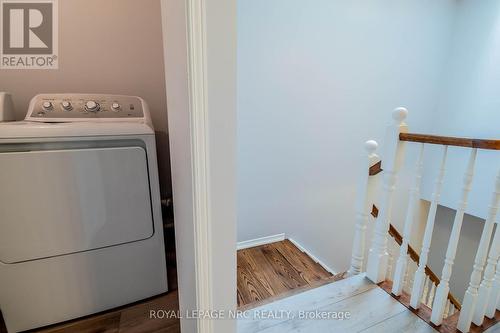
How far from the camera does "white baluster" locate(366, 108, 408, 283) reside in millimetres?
1396

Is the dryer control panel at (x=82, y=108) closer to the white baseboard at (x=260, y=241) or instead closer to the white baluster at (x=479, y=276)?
the white baseboard at (x=260, y=241)

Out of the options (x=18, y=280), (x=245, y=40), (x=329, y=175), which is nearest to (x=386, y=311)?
(x=329, y=175)

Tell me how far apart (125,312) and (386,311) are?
4.75 feet

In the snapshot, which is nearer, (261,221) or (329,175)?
(261,221)

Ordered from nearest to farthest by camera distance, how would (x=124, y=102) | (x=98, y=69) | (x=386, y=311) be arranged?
(x=386, y=311) → (x=124, y=102) → (x=98, y=69)

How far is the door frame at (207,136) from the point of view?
0.54 meters

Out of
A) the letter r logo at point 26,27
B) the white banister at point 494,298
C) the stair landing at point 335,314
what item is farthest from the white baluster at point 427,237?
the letter r logo at point 26,27

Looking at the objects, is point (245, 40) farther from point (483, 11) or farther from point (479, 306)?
point (483, 11)

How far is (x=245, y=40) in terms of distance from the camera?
213 cm

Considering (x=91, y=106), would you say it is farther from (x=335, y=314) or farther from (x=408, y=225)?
(x=408, y=225)

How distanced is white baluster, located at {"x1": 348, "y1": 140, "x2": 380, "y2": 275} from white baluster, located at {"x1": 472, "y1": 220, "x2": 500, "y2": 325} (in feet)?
1.97

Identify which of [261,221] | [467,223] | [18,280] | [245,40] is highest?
[245,40]

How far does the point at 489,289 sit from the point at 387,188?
65cm

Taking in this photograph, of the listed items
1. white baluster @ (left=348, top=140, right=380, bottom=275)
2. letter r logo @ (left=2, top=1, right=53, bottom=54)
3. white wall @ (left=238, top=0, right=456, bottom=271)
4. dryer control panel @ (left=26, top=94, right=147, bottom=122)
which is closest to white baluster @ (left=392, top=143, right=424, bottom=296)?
white baluster @ (left=348, top=140, right=380, bottom=275)
